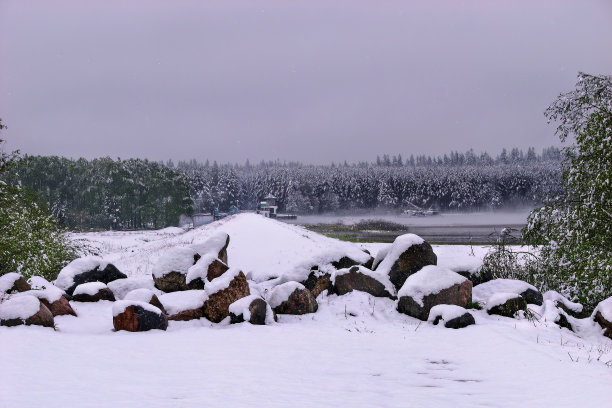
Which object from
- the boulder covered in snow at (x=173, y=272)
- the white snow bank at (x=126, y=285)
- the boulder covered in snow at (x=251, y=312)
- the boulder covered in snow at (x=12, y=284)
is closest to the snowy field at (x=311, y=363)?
the boulder covered in snow at (x=251, y=312)

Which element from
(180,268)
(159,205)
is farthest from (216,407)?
(159,205)

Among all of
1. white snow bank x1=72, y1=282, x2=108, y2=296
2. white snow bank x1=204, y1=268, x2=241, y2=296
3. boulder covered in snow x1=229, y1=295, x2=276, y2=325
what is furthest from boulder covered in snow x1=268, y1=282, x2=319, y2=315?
white snow bank x1=72, y1=282, x2=108, y2=296

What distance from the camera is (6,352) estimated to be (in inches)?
Answer: 261

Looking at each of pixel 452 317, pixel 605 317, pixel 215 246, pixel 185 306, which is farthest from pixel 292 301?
pixel 605 317

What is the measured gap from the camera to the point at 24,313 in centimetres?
857

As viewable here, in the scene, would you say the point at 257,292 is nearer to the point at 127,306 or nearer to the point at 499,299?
the point at 127,306

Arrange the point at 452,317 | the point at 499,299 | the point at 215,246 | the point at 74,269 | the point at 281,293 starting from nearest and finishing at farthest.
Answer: the point at 452,317 → the point at 499,299 → the point at 281,293 → the point at 74,269 → the point at 215,246

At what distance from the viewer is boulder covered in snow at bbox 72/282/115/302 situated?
40.8ft

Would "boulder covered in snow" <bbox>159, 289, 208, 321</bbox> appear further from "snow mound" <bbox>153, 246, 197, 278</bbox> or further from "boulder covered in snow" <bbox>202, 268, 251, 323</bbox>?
"snow mound" <bbox>153, 246, 197, 278</bbox>

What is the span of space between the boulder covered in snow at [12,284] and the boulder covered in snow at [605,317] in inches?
555

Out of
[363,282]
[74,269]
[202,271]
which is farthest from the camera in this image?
[74,269]

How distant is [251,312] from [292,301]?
58.8 inches

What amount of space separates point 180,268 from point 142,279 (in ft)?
4.26

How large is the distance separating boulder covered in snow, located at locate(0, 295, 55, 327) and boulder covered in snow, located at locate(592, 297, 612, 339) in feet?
40.1
